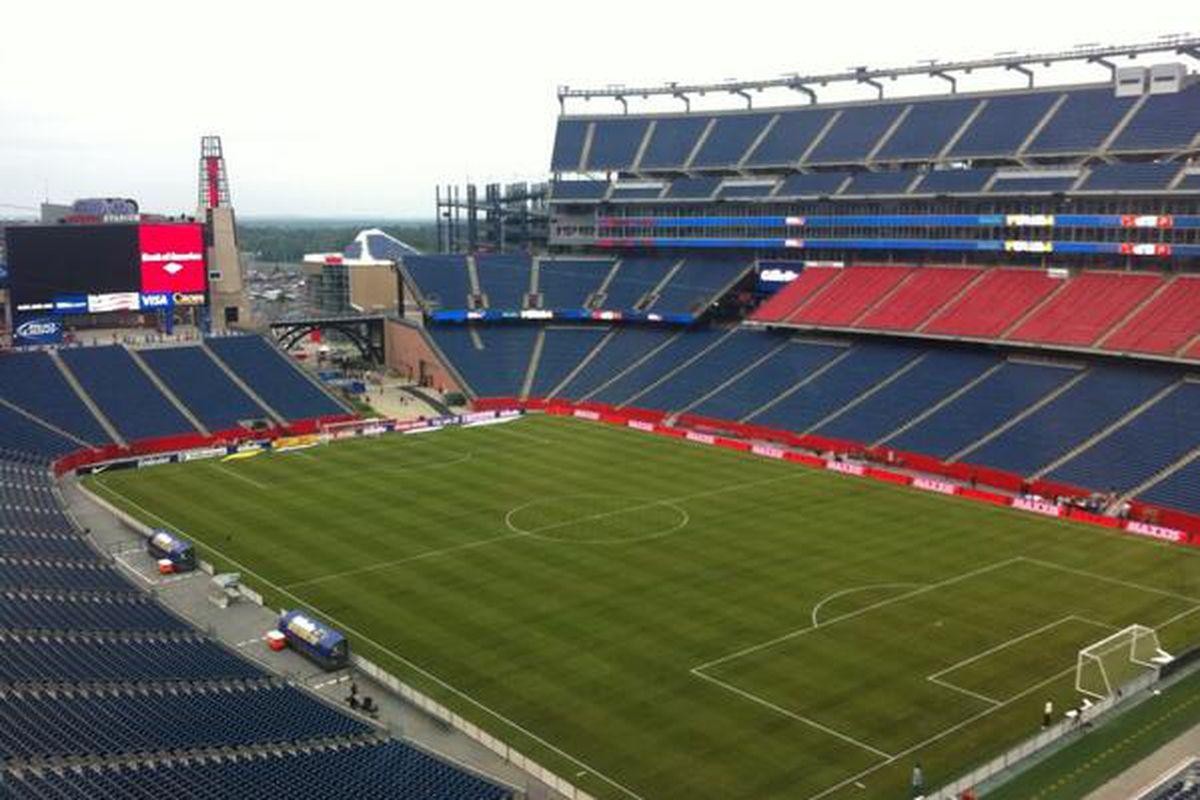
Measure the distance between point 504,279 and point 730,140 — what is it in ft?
82.0

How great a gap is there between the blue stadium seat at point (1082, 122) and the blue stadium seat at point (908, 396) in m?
17.8

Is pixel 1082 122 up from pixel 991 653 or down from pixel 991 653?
up

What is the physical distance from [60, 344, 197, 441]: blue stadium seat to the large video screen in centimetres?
380

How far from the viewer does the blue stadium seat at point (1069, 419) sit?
2394 inches

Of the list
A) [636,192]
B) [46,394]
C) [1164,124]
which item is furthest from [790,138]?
[46,394]

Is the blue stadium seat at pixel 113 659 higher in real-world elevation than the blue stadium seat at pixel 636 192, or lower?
lower

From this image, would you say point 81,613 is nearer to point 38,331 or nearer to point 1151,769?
point 1151,769

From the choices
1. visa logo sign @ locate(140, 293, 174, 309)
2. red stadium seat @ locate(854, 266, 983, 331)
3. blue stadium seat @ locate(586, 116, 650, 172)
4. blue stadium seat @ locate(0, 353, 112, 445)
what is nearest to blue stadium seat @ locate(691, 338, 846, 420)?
red stadium seat @ locate(854, 266, 983, 331)

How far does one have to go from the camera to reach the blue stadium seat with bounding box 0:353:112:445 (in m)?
71.6

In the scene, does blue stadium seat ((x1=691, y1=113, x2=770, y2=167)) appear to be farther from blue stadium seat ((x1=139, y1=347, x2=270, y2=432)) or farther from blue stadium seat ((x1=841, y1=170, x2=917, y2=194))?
blue stadium seat ((x1=139, y1=347, x2=270, y2=432))

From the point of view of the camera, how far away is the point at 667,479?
62.9 m

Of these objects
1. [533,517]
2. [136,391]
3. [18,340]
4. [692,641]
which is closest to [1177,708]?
[692,641]

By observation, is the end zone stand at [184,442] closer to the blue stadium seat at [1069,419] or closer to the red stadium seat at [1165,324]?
the blue stadium seat at [1069,419]

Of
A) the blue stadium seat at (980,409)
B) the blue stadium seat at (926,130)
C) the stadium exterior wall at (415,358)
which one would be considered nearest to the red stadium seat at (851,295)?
the blue stadium seat at (926,130)
